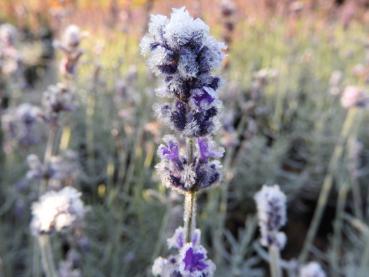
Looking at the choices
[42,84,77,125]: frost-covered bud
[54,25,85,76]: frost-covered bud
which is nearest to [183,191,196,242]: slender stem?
[42,84,77,125]: frost-covered bud

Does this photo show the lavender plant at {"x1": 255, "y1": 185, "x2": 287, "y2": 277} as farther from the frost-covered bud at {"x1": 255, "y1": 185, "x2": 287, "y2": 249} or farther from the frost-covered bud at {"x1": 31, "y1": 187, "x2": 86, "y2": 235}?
the frost-covered bud at {"x1": 31, "y1": 187, "x2": 86, "y2": 235}

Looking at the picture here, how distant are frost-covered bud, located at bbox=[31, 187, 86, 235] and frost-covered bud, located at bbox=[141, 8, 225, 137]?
2.22 feet

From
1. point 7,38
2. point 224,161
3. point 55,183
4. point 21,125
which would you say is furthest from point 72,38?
point 224,161

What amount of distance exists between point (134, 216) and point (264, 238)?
180cm

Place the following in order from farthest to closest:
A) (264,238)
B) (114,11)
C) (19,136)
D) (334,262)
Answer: (114,11) < (19,136) < (334,262) < (264,238)

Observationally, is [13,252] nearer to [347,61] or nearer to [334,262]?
[334,262]

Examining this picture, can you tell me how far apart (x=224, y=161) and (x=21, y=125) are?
4.23 feet

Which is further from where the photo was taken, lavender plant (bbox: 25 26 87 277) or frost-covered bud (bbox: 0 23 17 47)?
frost-covered bud (bbox: 0 23 17 47)

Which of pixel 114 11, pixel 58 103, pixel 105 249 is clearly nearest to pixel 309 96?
pixel 114 11

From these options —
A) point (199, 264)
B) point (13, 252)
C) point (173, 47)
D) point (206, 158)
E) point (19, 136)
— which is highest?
point (19, 136)

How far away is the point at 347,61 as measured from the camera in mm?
5711

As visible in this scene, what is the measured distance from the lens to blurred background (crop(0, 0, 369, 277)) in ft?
8.52

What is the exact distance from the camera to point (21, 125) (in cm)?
269

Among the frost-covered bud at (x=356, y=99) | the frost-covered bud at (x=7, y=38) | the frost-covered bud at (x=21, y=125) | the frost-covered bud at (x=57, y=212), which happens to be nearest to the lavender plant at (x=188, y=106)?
the frost-covered bud at (x=57, y=212)
